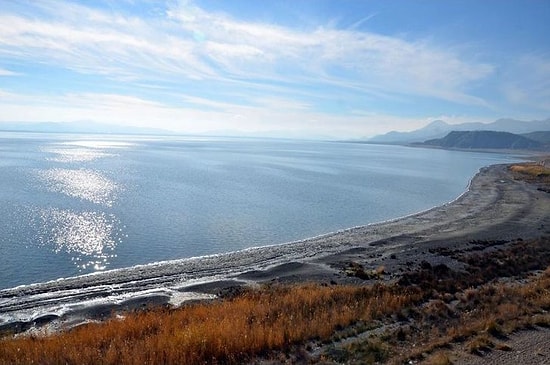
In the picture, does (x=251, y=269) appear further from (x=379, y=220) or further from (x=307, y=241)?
(x=379, y=220)

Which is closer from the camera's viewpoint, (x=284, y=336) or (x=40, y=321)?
(x=284, y=336)

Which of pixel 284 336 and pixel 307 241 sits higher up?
pixel 284 336

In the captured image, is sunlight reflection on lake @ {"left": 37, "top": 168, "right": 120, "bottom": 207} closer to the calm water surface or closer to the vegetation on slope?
the calm water surface

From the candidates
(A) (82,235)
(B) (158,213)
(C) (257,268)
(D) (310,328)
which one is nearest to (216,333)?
(D) (310,328)

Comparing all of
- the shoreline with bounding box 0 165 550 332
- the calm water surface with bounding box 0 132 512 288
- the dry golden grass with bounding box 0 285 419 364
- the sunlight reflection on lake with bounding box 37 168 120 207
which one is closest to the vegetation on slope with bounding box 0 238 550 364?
the dry golden grass with bounding box 0 285 419 364

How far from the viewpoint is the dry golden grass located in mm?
10305

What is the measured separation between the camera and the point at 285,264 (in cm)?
2833

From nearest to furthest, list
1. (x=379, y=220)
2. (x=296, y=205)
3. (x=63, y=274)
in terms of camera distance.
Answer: (x=63, y=274), (x=379, y=220), (x=296, y=205)

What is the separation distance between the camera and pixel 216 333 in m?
11.5

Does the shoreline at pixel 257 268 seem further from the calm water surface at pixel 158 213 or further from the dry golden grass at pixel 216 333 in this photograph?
the dry golden grass at pixel 216 333

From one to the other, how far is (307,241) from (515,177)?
235ft

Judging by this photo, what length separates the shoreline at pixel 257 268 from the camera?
67.6 feet

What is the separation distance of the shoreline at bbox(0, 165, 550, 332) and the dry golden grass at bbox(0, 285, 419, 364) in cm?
618

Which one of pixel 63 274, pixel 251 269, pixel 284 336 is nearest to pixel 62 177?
pixel 63 274
